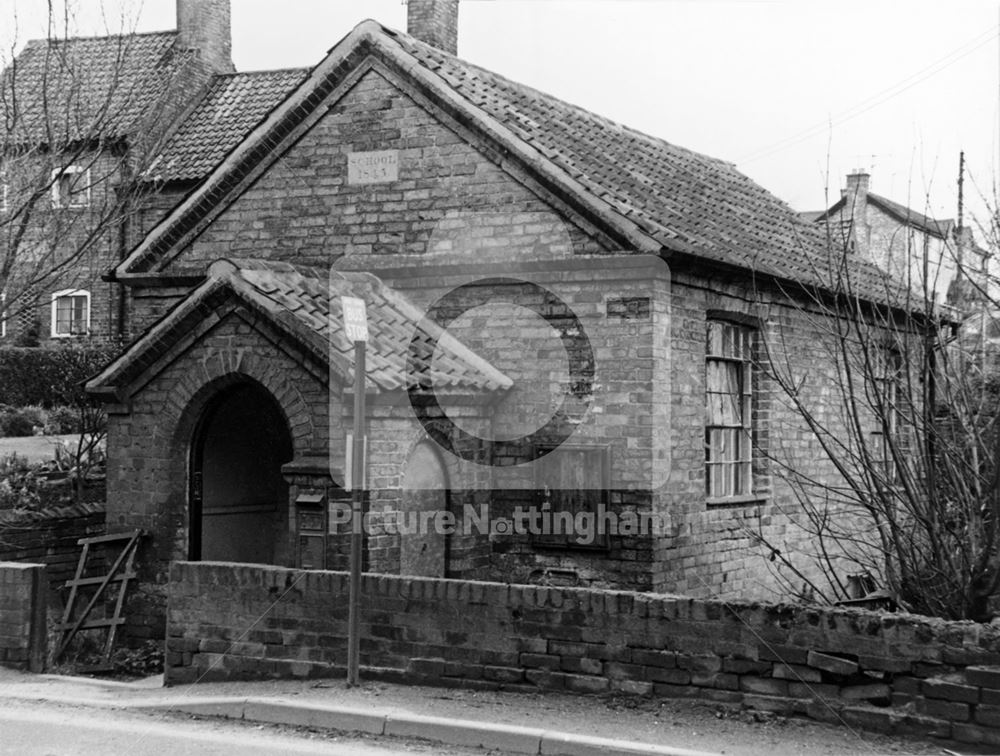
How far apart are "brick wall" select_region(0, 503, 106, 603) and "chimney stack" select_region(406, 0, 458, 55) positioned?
9668 mm

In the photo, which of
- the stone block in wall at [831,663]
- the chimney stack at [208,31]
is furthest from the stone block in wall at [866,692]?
the chimney stack at [208,31]

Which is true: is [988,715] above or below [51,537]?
below

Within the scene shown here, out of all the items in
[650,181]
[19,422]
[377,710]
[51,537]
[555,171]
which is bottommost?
[377,710]

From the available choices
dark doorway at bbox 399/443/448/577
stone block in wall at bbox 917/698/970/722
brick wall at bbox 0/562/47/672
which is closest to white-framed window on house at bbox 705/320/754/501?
dark doorway at bbox 399/443/448/577

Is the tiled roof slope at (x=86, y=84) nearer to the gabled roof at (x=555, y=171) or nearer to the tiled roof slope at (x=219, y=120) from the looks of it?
the tiled roof slope at (x=219, y=120)

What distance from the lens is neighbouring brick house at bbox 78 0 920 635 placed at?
12312 mm

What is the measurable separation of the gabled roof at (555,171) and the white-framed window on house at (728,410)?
3.37ft

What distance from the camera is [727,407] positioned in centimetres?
1452

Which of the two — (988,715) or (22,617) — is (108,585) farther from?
(988,715)

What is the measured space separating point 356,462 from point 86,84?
41.9ft

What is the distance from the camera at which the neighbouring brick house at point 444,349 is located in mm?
12312

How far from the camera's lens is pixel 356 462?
8438mm

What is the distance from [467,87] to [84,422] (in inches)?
316

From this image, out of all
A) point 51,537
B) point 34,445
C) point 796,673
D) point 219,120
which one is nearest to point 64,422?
point 34,445
